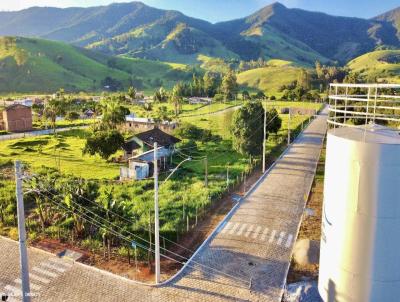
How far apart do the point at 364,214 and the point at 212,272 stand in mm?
9366

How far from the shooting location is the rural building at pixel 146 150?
40688 millimetres

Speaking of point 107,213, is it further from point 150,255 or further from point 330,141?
point 330,141

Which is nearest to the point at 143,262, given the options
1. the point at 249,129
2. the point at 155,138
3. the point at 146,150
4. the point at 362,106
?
the point at 362,106

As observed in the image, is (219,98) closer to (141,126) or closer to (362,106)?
(141,126)

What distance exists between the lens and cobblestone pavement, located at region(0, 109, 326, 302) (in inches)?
725

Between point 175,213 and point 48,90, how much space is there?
142733 mm

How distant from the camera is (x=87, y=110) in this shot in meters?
99.4

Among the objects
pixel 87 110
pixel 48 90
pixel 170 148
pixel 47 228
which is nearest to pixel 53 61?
pixel 48 90

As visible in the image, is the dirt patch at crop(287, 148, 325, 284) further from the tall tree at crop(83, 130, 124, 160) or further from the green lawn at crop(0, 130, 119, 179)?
the tall tree at crop(83, 130, 124, 160)

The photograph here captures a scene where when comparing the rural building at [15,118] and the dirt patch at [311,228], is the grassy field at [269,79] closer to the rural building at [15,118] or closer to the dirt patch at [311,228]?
the rural building at [15,118]

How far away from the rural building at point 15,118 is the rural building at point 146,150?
35533 mm

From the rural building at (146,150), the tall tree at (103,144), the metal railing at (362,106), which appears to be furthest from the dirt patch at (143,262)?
the tall tree at (103,144)

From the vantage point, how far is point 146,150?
1855 inches

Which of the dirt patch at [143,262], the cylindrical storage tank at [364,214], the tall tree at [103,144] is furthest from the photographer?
the tall tree at [103,144]
